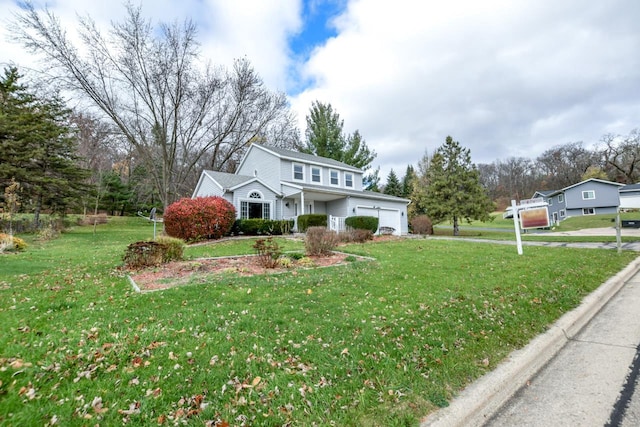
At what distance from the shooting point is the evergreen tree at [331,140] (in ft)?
111

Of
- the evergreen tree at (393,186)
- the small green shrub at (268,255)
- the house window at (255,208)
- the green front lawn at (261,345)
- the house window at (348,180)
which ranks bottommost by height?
the green front lawn at (261,345)

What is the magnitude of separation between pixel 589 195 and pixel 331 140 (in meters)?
33.1

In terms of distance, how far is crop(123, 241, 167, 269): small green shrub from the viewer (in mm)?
7168

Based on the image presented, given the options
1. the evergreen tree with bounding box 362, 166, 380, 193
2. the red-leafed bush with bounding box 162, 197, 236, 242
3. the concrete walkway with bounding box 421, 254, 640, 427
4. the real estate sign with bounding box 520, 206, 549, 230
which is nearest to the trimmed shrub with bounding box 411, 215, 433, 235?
the evergreen tree with bounding box 362, 166, 380, 193

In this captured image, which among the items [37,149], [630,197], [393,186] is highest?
[37,149]

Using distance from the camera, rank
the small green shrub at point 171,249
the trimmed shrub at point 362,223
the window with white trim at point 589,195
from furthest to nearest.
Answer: the window with white trim at point 589,195 < the trimmed shrub at point 362,223 < the small green shrub at point 171,249

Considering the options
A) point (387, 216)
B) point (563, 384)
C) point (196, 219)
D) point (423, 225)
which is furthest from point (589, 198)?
point (196, 219)

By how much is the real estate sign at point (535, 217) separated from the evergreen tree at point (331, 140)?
1016 inches

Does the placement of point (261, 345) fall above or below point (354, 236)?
below

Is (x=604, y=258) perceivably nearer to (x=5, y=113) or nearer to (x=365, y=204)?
(x=365, y=204)

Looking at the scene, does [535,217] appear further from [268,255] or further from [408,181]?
[408,181]

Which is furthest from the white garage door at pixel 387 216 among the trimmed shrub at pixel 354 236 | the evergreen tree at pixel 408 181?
the evergreen tree at pixel 408 181

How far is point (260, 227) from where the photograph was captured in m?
16.8

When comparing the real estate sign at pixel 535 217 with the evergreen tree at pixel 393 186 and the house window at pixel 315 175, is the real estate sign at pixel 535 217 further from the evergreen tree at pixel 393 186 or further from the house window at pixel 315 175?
the evergreen tree at pixel 393 186
